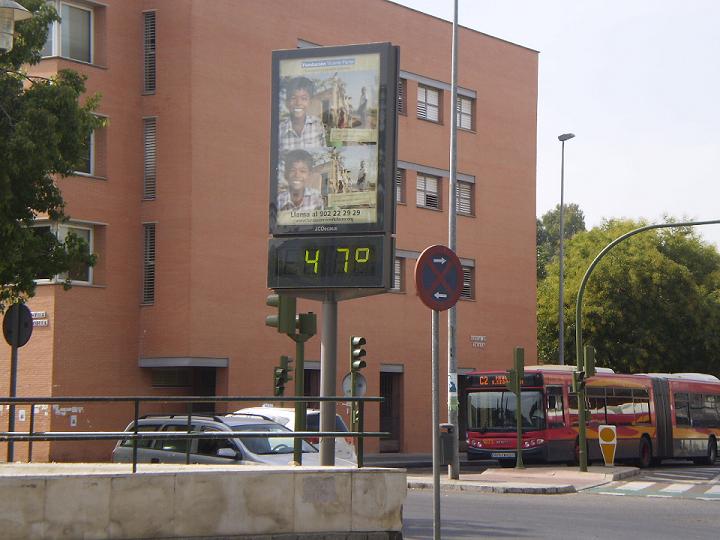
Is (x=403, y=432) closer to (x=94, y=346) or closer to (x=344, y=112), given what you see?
(x=94, y=346)

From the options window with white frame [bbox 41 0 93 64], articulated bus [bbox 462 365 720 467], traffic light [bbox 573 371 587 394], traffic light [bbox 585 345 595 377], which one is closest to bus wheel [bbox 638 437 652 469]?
articulated bus [bbox 462 365 720 467]

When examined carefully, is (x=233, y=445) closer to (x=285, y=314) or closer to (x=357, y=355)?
(x=285, y=314)

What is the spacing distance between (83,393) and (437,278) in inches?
948

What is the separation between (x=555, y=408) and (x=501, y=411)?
1456 millimetres

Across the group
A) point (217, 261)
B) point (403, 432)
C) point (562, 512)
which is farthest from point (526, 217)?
point (562, 512)

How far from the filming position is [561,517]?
1975cm

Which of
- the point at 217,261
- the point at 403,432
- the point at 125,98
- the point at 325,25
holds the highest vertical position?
the point at 325,25

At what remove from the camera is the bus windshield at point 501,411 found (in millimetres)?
34969

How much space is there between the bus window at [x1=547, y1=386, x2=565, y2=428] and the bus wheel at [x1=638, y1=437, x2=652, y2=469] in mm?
4000

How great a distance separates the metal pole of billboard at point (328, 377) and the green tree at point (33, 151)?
942cm

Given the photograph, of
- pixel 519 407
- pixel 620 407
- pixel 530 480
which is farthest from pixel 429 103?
pixel 530 480

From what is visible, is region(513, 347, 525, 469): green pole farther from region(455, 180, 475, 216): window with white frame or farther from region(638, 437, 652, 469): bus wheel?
region(455, 180, 475, 216): window with white frame

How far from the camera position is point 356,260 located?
14.0m

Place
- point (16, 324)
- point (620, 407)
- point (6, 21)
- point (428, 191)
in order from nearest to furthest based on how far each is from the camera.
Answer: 1. point (6, 21)
2. point (16, 324)
3. point (620, 407)
4. point (428, 191)
